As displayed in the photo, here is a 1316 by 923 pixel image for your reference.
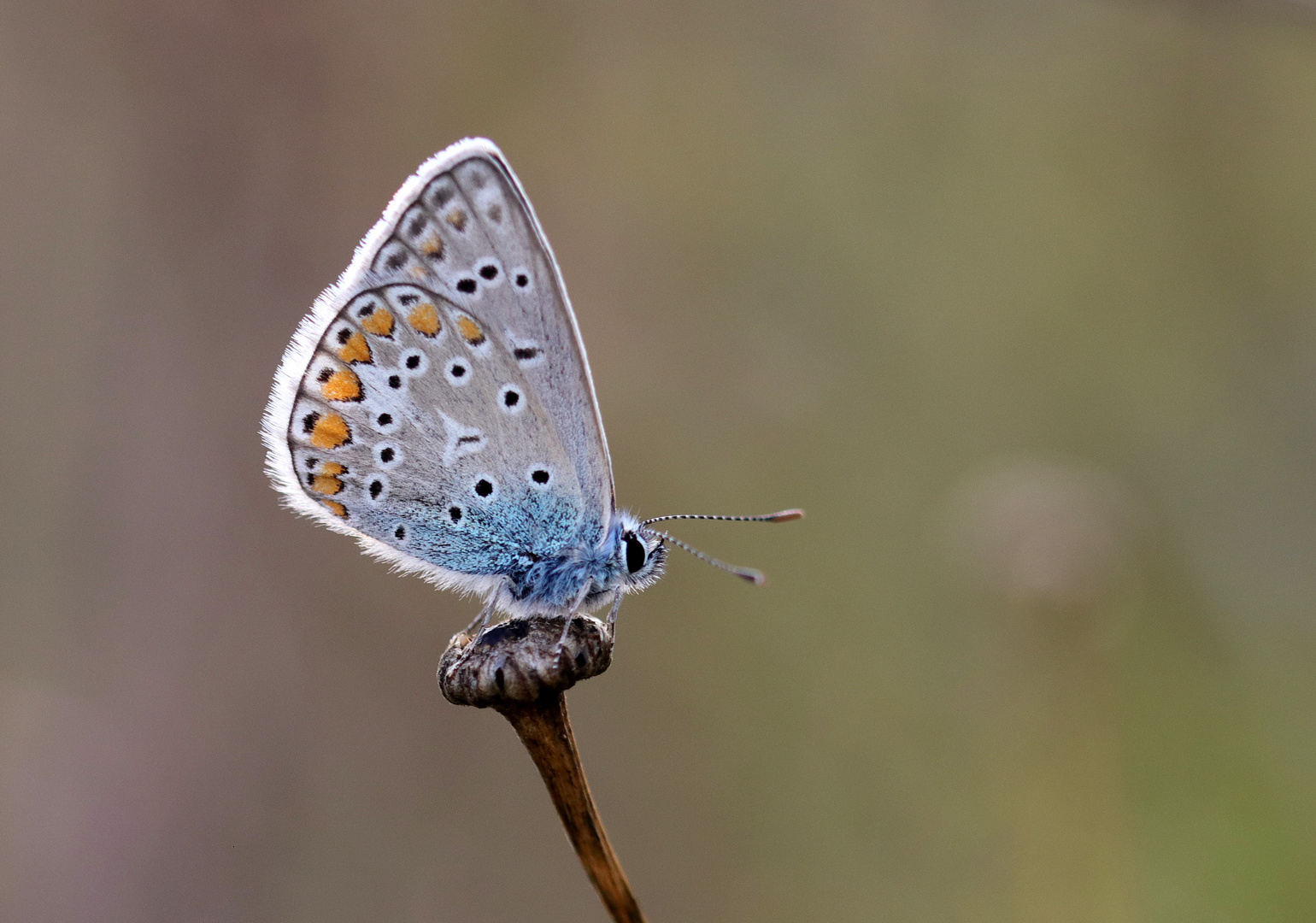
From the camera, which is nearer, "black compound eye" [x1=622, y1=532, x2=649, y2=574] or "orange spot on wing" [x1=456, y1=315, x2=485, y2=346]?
"orange spot on wing" [x1=456, y1=315, x2=485, y2=346]

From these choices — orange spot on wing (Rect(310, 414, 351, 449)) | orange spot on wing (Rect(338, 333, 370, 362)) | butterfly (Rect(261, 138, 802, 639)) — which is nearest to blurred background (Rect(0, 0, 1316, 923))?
butterfly (Rect(261, 138, 802, 639))

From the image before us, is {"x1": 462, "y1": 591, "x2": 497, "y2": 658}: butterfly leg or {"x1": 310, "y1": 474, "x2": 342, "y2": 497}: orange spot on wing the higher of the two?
{"x1": 310, "y1": 474, "x2": 342, "y2": 497}: orange spot on wing

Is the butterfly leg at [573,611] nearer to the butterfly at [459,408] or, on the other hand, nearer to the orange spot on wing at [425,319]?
the butterfly at [459,408]

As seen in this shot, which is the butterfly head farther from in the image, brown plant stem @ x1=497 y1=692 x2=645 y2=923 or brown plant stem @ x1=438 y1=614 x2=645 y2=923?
brown plant stem @ x1=497 y1=692 x2=645 y2=923

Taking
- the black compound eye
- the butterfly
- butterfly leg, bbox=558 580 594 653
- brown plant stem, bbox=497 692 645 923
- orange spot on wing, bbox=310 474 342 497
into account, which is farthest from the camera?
the black compound eye

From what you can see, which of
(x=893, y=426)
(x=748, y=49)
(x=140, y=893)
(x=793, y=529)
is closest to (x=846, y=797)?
(x=793, y=529)

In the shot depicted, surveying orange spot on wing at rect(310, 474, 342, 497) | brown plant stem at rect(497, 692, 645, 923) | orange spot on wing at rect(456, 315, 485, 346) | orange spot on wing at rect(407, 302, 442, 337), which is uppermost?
orange spot on wing at rect(407, 302, 442, 337)

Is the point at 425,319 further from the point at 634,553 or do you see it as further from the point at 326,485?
the point at 634,553
